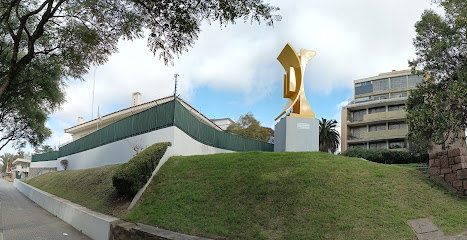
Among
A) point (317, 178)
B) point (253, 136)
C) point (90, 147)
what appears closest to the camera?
point (317, 178)

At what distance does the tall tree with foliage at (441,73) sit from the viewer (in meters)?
16.6

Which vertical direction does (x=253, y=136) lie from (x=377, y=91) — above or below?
below

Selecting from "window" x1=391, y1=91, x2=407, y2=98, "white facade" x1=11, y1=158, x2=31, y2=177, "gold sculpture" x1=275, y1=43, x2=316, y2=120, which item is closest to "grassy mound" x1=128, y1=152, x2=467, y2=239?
"gold sculpture" x1=275, y1=43, x2=316, y2=120

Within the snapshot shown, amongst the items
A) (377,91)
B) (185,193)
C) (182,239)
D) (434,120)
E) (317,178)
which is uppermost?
(377,91)

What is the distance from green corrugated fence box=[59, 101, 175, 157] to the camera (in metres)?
13.1

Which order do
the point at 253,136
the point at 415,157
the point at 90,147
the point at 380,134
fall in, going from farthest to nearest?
the point at 380,134, the point at 253,136, the point at 415,157, the point at 90,147

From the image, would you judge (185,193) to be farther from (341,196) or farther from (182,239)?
(341,196)

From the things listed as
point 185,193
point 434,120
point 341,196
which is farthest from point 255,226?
point 434,120

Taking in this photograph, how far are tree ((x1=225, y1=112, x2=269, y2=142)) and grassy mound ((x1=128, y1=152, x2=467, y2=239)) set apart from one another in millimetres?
23591

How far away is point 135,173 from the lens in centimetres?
982

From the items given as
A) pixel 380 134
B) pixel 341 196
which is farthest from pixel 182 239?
pixel 380 134

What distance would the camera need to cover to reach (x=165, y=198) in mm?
9352

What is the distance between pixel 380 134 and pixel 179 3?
38.9 m

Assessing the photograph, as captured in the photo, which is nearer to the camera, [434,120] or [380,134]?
[434,120]
